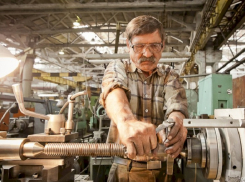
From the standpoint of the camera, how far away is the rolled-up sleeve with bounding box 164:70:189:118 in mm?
1061

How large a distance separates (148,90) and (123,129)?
64 cm

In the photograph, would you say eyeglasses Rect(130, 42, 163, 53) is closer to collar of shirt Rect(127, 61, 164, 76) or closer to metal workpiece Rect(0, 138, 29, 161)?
collar of shirt Rect(127, 61, 164, 76)

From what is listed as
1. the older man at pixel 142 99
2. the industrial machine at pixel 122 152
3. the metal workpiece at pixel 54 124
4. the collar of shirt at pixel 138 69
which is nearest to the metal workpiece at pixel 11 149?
the industrial machine at pixel 122 152

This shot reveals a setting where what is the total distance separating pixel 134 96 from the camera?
4.26 ft

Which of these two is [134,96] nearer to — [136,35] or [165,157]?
[136,35]

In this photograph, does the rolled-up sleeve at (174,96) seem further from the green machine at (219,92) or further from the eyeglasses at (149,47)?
the green machine at (219,92)

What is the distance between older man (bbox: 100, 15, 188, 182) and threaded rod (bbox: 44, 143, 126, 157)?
0.04 meters

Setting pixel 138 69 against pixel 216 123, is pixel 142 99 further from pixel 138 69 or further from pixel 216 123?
pixel 216 123

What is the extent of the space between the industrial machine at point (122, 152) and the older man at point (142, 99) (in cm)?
7

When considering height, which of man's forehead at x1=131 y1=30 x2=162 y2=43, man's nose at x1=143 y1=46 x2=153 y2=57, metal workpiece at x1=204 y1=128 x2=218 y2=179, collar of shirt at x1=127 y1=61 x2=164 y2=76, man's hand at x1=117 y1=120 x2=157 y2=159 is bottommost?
metal workpiece at x1=204 y1=128 x2=218 y2=179

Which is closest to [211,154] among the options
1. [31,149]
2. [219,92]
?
[31,149]

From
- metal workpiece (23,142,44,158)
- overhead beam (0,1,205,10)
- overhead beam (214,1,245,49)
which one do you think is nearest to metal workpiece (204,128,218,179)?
metal workpiece (23,142,44,158)

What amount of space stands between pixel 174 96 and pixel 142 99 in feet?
0.74

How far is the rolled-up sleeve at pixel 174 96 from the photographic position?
3.48ft
